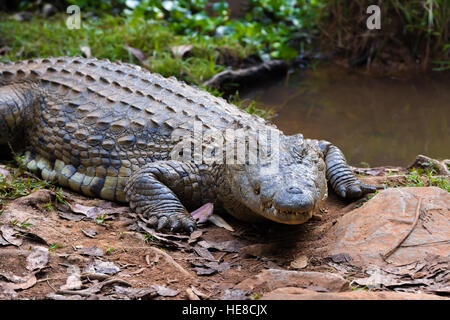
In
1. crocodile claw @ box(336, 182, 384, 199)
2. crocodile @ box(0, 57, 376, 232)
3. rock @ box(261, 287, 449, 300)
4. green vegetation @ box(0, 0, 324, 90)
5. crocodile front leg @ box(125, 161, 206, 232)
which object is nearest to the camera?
rock @ box(261, 287, 449, 300)

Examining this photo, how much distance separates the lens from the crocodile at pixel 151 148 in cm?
389

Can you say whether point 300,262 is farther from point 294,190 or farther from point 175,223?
point 175,223

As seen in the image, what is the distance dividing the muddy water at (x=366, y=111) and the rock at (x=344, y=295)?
3354mm

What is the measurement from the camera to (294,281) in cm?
308

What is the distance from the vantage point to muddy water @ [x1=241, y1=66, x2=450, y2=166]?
656 centimetres

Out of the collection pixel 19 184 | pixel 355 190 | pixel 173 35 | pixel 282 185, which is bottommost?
pixel 355 190

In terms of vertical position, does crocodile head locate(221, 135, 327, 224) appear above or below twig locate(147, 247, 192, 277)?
above

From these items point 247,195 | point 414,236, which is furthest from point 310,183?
point 414,236

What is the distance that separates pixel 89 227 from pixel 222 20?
673 cm

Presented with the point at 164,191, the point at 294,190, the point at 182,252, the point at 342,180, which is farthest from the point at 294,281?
the point at 342,180

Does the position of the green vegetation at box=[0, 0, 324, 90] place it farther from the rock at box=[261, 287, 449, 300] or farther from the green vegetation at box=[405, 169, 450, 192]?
the rock at box=[261, 287, 449, 300]

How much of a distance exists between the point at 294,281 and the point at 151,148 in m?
2.13

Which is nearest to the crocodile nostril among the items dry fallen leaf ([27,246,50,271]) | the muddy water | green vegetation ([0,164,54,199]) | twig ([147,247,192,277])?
twig ([147,247,192,277])

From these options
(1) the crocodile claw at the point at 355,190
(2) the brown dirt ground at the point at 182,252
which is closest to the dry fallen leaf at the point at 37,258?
(2) the brown dirt ground at the point at 182,252
